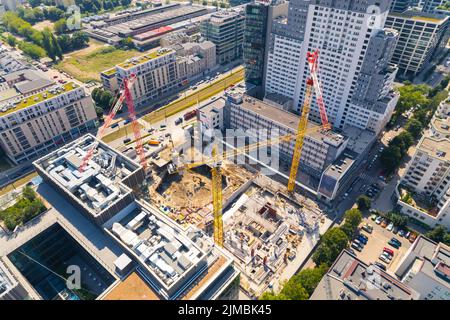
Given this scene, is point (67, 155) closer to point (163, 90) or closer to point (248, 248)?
point (248, 248)

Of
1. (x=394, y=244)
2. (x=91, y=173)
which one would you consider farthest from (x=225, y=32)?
(x=394, y=244)

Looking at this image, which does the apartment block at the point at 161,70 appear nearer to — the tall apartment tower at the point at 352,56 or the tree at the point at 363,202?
the tall apartment tower at the point at 352,56

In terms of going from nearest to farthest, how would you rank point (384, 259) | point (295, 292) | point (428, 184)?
1. point (295, 292)
2. point (384, 259)
3. point (428, 184)

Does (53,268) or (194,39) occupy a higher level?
(194,39)

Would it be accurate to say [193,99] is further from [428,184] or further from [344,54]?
[428,184]

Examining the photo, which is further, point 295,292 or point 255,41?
point 255,41

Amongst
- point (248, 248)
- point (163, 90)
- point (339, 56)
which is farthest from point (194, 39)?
point (248, 248)
